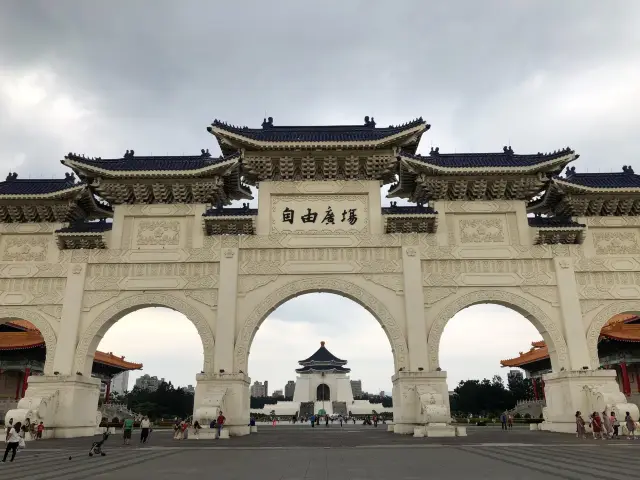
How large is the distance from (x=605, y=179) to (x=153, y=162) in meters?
16.0

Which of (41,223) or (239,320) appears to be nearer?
(239,320)

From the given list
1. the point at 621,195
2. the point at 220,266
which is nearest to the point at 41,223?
the point at 220,266

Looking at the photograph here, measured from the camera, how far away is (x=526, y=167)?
16.6m

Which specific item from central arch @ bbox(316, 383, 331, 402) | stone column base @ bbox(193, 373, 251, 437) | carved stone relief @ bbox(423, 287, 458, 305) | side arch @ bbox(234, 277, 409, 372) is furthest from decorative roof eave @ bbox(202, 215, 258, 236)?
central arch @ bbox(316, 383, 331, 402)

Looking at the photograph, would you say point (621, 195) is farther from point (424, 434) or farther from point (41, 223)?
Result: point (41, 223)

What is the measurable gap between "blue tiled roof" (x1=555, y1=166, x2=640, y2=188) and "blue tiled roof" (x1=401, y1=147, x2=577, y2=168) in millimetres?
1031

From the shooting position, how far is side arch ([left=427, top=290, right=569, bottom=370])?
15469mm

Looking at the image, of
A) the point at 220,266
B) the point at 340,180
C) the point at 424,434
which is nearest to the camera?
the point at 424,434

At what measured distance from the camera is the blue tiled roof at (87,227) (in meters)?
16.6

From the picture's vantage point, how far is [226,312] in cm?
1562

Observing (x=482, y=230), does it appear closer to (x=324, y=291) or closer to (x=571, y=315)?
(x=571, y=315)

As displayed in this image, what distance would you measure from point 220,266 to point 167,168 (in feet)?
13.0

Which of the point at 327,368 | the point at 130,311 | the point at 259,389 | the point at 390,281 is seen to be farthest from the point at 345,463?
the point at 259,389

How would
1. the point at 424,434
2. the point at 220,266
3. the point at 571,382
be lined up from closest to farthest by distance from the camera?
the point at 424,434 → the point at 571,382 → the point at 220,266
